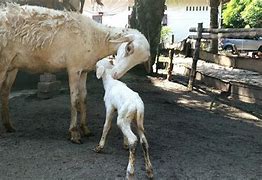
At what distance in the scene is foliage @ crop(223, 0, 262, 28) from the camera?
29688mm

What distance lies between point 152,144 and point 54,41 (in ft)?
6.38

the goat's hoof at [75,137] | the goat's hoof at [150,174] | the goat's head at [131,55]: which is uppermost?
the goat's head at [131,55]

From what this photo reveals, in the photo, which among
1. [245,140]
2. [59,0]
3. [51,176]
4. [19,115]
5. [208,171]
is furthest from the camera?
[59,0]

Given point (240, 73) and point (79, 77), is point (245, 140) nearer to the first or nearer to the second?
point (79, 77)

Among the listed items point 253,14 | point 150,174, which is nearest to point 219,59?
point 150,174

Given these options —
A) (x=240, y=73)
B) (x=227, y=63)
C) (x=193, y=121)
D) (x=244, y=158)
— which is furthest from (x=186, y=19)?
(x=244, y=158)

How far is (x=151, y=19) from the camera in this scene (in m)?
13.3

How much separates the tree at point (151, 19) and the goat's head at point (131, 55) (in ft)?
24.9

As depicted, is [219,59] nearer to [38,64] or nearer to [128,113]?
[38,64]

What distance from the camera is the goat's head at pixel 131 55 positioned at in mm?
5609

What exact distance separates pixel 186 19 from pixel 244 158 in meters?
29.8

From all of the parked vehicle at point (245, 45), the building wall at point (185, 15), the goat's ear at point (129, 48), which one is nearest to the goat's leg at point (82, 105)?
the goat's ear at point (129, 48)

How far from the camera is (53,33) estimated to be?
5863mm

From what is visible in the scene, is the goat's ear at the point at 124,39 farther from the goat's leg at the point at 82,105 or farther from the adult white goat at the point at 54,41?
the goat's leg at the point at 82,105
